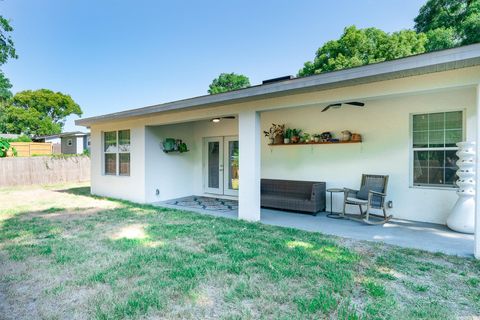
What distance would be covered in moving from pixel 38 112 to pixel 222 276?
41504mm

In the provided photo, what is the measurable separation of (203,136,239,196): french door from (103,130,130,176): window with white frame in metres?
2.34

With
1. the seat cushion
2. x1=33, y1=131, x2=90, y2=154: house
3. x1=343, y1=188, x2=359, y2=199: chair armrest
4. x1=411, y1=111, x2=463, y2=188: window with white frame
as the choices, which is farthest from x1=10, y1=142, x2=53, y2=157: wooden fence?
x1=411, y1=111, x2=463, y2=188: window with white frame

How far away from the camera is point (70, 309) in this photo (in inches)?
99.8

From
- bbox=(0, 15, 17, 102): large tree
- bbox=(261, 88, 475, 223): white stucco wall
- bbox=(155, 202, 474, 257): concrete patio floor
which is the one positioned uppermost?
bbox=(0, 15, 17, 102): large tree

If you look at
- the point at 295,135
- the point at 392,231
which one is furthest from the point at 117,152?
the point at 392,231

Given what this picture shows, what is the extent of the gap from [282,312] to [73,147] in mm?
26260

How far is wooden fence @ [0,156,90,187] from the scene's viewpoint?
1230cm

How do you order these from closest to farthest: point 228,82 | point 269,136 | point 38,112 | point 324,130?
point 324,130, point 269,136, point 228,82, point 38,112

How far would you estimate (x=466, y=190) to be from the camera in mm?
4672

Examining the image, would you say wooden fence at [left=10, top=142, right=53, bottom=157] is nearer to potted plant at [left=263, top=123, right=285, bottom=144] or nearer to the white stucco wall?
potted plant at [left=263, top=123, right=285, bottom=144]

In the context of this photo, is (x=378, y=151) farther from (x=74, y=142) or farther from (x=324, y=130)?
(x=74, y=142)

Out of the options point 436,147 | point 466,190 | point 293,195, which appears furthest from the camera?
point 293,195

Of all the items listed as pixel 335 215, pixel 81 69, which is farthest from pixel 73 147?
pixel 335 215

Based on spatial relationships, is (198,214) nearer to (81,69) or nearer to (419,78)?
(419,78)
